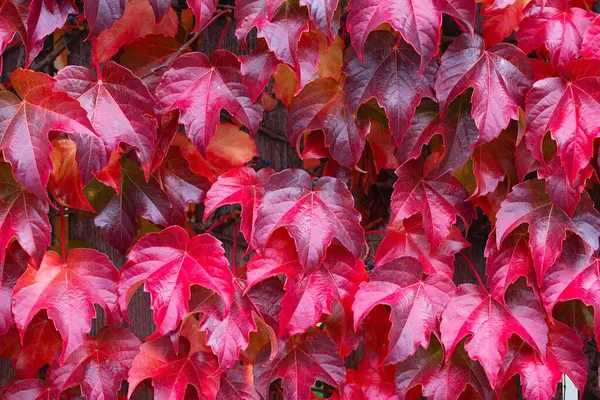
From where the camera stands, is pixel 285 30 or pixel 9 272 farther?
pixel 9 272

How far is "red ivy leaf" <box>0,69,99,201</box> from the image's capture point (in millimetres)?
1286

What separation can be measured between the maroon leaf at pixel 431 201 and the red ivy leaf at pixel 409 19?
31cm

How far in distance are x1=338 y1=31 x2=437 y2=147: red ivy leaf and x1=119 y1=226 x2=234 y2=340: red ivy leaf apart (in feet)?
1.49

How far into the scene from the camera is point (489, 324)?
1459 mm

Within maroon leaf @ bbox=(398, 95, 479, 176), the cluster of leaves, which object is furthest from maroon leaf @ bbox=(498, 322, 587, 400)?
maroon leaf @ bbox=(398, 95, 479, 176)

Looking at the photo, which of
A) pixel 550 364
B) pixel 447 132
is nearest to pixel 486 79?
pixel 447 132

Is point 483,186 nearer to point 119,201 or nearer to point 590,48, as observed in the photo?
point 590,48

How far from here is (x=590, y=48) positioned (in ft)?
4.53

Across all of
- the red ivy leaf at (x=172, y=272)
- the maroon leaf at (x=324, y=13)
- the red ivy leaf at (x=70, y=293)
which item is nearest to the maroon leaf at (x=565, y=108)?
the maroon leaf at (x=324, y=13)

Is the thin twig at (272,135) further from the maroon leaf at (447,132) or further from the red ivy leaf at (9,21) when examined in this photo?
the red ivy leaf at (9,21)

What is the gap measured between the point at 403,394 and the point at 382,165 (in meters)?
0.55

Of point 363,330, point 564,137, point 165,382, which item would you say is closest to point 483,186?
point 564,137

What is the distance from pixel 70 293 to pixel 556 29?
3.93 ft

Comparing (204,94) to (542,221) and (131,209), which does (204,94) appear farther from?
(542,221)
